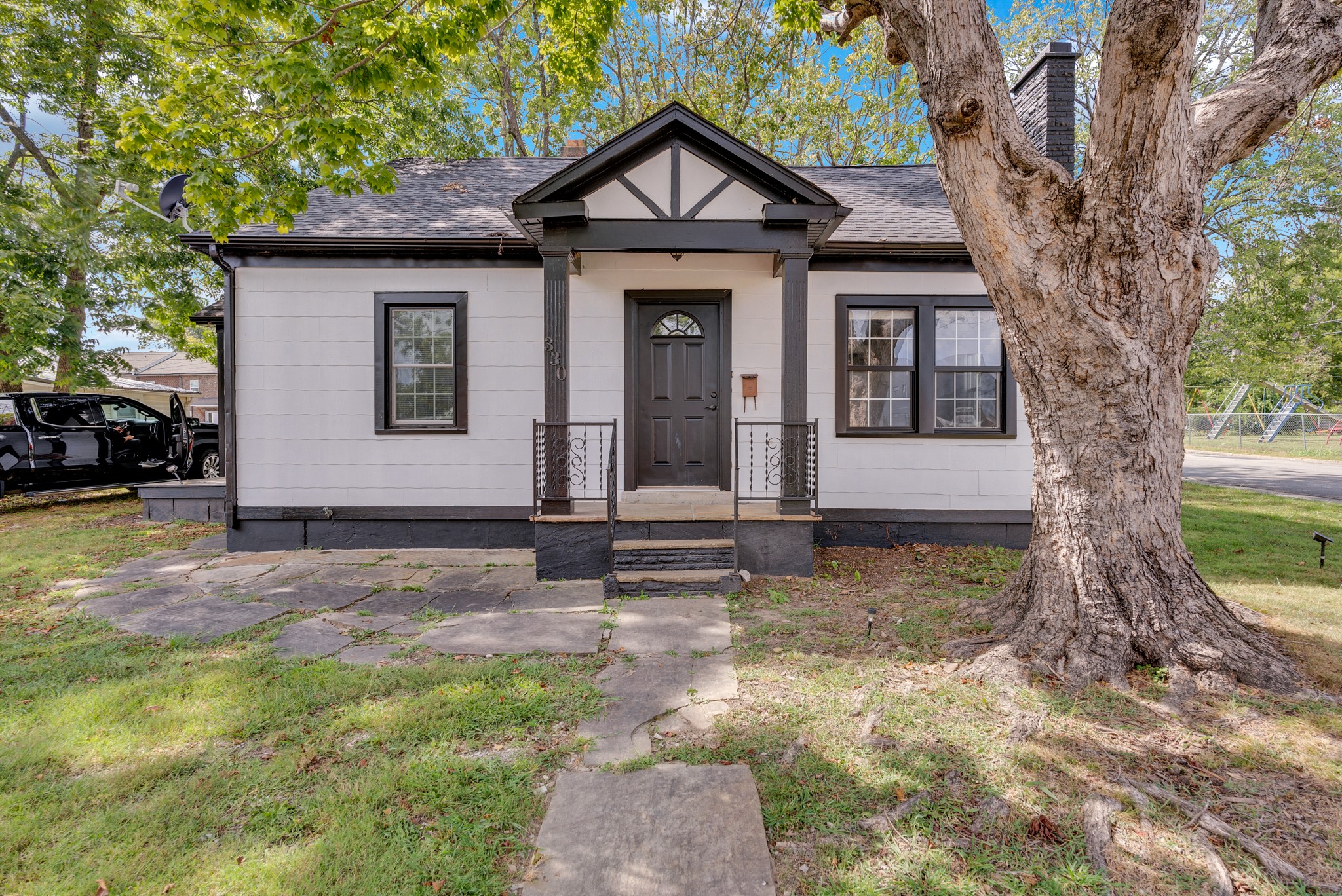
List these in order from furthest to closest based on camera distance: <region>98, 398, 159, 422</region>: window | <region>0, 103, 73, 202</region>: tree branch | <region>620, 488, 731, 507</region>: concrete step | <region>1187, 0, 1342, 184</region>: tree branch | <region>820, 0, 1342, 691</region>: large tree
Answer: <region>0, 103, 73, 202</region>: tree branch < <region>98, 398, 159, 422</region>: window < <region>620, 488, 731, 507</region>: concrete step < <region>1187, 0, 1342, 184</region>: tree branch < <region>820, 0, 1342, 691</region>: large tree

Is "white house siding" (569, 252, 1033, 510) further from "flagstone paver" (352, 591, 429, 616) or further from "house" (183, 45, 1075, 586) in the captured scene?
"flagstone paver" (352, 591, 429, 616)

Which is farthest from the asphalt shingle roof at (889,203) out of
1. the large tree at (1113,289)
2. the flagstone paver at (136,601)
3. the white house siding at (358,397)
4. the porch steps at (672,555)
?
the flagstone paver at (136,601)

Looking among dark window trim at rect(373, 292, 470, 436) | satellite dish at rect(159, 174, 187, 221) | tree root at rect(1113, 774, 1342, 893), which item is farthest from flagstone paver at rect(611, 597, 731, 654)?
satellite dish at rect(159, 174, 187, 221)

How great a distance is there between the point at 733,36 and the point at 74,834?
52.4ft

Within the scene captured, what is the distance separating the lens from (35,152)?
34.4 feet

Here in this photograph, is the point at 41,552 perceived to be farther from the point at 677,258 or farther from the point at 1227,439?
the point at 1227,439

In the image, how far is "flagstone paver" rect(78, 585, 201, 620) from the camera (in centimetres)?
449

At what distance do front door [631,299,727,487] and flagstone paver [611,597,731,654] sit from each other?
223 centimetres

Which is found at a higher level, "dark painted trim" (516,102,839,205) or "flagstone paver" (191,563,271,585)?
"dark painted trim" (516,102,839,205)

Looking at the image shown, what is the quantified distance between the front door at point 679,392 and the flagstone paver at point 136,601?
171 inches

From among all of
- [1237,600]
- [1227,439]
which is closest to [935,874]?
[1237,600]

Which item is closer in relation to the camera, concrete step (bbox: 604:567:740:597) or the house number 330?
concrete step (bbox: 604:567:740:597)

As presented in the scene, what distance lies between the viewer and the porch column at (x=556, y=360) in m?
5.38

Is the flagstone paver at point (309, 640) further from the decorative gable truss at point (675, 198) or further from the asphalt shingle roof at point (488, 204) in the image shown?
the asphalt shingle roof at point (488, 204)
